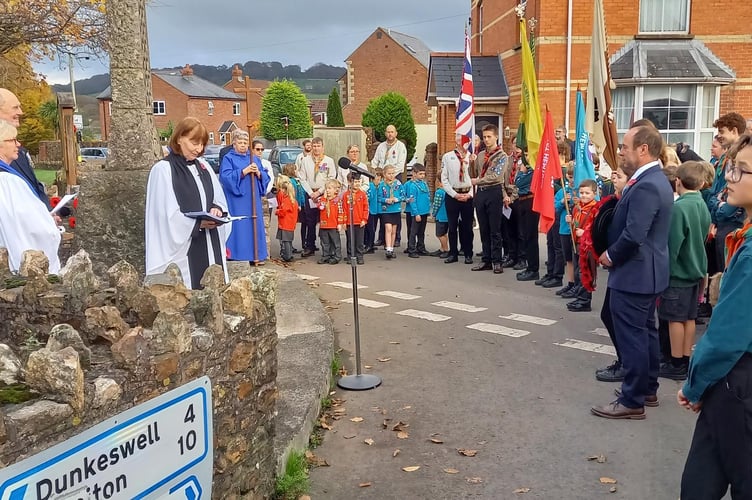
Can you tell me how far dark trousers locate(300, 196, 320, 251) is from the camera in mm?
13125

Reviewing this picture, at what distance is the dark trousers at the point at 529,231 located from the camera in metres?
10.4

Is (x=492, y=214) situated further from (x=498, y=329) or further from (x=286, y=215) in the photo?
(x=286, y=215)

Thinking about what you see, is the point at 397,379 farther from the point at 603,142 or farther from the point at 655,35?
the point at 655,35

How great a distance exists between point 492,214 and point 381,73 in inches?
1940

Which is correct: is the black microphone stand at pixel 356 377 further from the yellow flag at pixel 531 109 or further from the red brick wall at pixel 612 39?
the red brick wall at pixel 612 39

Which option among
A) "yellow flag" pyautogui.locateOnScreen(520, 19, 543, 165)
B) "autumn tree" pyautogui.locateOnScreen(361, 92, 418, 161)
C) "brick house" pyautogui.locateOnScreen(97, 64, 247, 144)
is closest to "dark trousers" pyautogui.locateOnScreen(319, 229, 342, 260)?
"yellow flag" pyautogui.locateOnScreen(520, 19, 543, 165)

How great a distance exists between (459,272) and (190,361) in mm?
8585

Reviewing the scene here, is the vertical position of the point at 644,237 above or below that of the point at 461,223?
above

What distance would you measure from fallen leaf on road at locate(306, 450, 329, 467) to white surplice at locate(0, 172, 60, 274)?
2.36 m

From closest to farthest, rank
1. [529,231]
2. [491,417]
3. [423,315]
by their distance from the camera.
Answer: [491,417], [423,315], [529,231]

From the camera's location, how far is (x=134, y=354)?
275 centimetres

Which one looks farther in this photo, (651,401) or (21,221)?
(651,401)

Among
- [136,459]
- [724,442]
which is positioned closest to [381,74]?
[724,442]

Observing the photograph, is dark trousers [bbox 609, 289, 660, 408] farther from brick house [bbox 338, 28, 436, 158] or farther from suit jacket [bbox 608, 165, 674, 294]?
brick house [bbox 338, 28, 436, 158]
